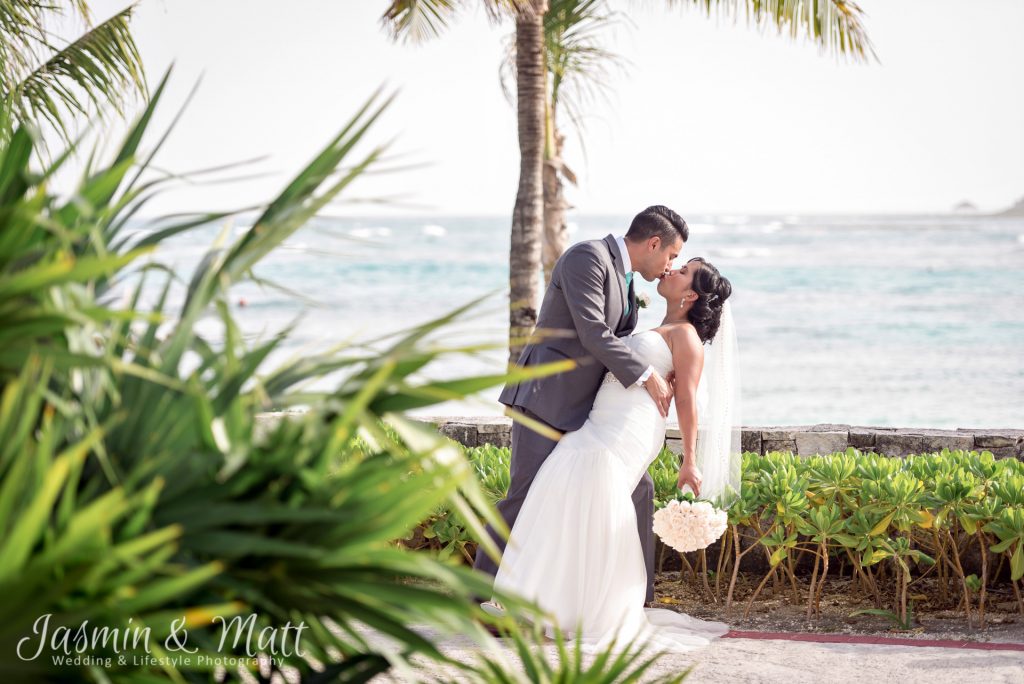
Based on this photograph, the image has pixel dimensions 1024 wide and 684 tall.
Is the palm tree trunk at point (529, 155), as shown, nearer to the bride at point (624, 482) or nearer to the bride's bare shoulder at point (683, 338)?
the bride at point (624, 482)

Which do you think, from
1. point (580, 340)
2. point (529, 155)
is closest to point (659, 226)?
point (580, 340)

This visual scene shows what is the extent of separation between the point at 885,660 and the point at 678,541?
112 cm

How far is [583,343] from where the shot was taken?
5531mm

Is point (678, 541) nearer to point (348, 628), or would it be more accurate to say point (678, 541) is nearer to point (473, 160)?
point (348, 628)

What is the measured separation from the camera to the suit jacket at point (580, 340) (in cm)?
551

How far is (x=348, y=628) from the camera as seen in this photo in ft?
6.42

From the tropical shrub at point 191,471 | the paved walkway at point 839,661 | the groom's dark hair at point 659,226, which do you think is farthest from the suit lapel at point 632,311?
the tropical shrub at point 191,471

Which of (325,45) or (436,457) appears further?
(325,45)

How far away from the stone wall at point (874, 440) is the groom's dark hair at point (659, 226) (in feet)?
5.82

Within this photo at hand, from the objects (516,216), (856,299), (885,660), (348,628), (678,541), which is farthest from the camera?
(856,299)

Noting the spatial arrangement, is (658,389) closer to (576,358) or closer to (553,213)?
(576,358)

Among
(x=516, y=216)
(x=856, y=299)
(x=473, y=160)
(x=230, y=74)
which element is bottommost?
(x=856, y=299)

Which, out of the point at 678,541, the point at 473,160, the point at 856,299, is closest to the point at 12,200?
the point at 678,541

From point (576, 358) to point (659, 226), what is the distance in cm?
81
